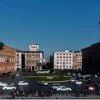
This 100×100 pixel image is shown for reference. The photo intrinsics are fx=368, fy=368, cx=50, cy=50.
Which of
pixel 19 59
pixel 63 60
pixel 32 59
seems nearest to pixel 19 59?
pixel 19 59

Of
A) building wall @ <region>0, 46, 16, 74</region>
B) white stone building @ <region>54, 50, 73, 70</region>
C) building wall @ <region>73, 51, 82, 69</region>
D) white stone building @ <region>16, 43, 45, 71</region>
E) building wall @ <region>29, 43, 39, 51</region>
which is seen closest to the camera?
building wall @ <region>0, 46, 16, 74</region>

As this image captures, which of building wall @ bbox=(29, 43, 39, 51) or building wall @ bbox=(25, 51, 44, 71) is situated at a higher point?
building wall @ bbox=(29, 43, 39, 51)

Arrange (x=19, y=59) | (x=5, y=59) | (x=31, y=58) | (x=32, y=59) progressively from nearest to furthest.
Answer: (x=5, y=59) < (x=31, y=58) < (x=32, y=59) < (x=19, y=59)

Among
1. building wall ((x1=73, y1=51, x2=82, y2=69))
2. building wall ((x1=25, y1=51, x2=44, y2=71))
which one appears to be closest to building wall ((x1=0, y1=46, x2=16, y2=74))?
building wall ((x1=25, y1=51, x2=44, y2=71))

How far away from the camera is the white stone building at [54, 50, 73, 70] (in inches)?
7530

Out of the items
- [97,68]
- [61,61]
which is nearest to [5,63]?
[97,68]

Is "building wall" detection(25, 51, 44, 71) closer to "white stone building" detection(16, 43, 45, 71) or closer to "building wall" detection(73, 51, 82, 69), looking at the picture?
"white stone building" detection(16, 43, 45, 71)

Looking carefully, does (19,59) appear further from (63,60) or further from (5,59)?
(5,59)

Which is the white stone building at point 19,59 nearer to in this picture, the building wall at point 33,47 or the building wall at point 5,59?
the building wall at point 33,47

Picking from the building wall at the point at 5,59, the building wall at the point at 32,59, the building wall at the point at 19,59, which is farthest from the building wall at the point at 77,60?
the building wall at the point at 5,59

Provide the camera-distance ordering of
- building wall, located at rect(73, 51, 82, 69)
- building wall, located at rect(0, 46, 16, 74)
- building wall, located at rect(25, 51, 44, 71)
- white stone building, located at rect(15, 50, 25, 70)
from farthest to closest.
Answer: building wall, located at rect(73, 51, 82, 69), white stone building, located at rect(15, 50, 25, 70), building wall, located at rect(25, 51, 44, 71), building wall, located at rect(0, 46, 16, 74)

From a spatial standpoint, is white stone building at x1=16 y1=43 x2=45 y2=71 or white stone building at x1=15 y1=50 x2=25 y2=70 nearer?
white stone building at x1=16 y1=43 x2=45 y2=71

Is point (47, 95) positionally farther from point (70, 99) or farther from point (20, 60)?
point (20, 60)

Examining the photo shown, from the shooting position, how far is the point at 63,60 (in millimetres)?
191250
